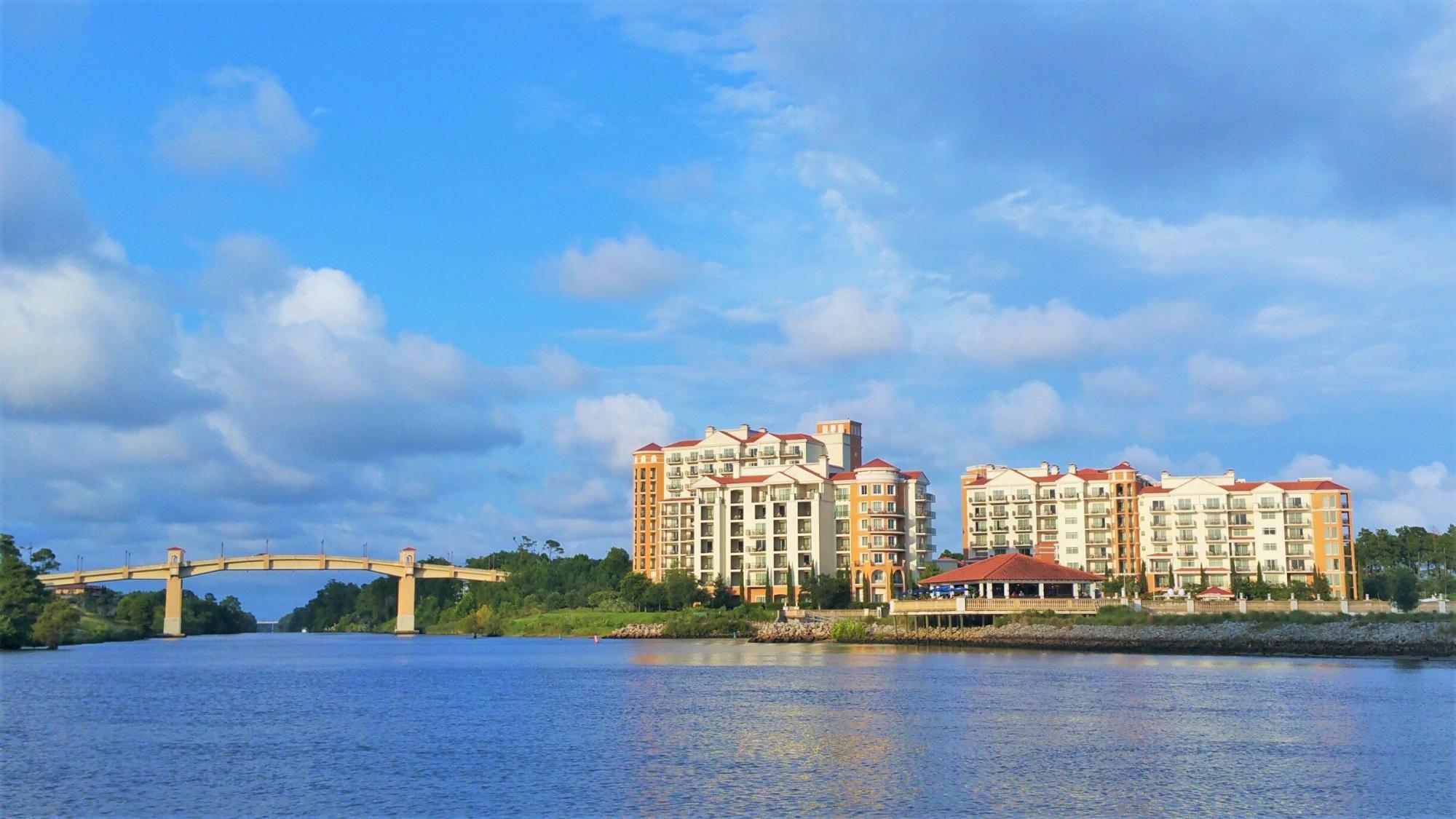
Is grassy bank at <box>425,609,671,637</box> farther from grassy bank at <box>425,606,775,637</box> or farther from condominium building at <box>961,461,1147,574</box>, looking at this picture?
condominium building at <box>961,461,1147,574</box>

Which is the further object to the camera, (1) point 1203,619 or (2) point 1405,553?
(2) point 1405,553

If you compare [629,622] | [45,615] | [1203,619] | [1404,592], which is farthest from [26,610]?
[1404,592]

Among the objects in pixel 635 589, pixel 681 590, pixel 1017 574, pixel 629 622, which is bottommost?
pixel 629 622

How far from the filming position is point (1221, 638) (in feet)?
273

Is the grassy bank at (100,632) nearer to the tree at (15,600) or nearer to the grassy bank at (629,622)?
the tree at (15,600)

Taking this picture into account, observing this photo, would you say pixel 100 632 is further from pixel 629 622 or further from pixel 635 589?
pixel 635 589

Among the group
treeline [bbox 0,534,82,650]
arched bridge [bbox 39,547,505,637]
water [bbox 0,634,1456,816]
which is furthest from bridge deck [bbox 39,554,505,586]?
water [bbox 0,634,1456,816]

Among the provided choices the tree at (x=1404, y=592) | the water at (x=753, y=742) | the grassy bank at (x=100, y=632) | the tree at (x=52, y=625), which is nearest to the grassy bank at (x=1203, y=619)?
the tree at (x=1404, y=592)

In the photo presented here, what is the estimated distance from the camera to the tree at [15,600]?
9569 cm

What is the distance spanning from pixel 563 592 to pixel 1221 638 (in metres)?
94.7

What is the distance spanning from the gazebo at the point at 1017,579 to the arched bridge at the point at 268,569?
271 ft

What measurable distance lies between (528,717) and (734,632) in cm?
7623

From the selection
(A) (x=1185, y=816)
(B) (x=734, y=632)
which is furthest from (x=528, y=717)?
(B) (x=734, y=632)

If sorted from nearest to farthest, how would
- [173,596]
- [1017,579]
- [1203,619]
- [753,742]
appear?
1. [753,742]
2. [1203,619]
3. [1017,579]
4. [173,596]
